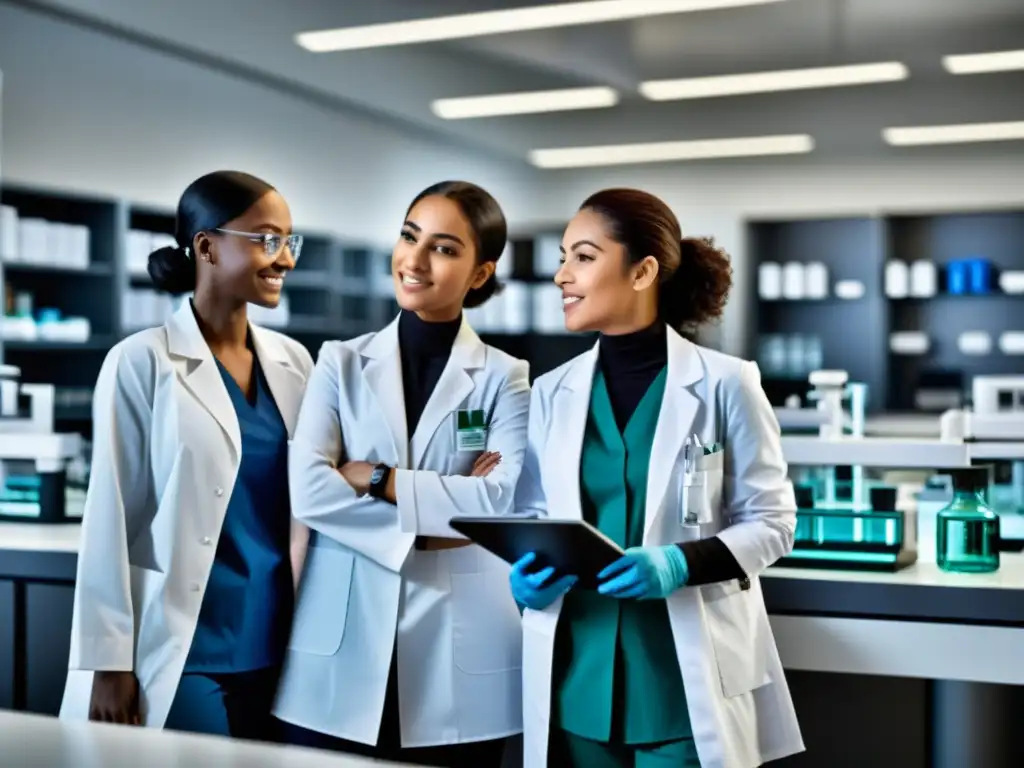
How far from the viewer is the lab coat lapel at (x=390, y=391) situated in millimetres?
2107

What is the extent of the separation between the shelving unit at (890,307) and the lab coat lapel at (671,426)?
4.07 meters

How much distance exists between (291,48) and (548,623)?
4.22 meters

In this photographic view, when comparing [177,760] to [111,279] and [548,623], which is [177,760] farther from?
[111,279]

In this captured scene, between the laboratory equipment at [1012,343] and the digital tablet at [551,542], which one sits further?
the laboratory equipment at [1012,343]

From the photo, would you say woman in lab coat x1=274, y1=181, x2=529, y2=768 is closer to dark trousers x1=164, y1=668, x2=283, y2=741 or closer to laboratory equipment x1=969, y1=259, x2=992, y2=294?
dark trousers x1=164, y1=668, x2=283, y2=741

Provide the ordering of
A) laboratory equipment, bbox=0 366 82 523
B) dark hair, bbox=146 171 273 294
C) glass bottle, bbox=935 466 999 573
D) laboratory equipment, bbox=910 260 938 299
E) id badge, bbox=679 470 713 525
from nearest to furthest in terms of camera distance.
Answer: id badge, bbox=679 470 713 525 < dark hair, bbox=146 171 273 294 < glass bottle, bbox=935 466 999 573 < laboratory equipment, bbox=0 366 82 523 < laboratory equipment, bbox=910 260 938 299

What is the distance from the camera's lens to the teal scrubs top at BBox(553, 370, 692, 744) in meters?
1.85

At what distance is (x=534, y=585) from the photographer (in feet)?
6.09

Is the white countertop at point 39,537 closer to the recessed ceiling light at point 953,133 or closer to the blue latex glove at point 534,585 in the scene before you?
the blue latex glove at point 534,585

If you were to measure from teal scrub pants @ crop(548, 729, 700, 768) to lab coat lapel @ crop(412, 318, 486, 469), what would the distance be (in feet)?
1.84

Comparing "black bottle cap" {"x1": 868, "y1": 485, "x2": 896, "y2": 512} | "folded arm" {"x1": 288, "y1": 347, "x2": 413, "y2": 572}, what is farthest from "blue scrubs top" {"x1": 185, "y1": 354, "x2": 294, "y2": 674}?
"black bottle cap" {"x1": 868, "y1": 485, "x2": 896, "y2": 512}

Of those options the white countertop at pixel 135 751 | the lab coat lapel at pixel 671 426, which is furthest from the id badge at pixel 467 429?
the white countertop at pixel 135 751

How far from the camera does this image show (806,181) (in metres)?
5.46

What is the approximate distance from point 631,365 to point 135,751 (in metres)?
1.35
